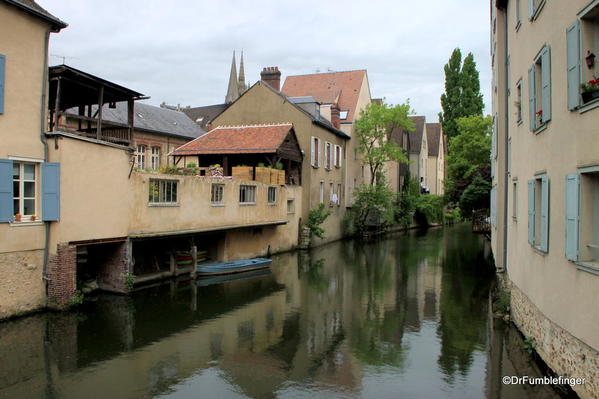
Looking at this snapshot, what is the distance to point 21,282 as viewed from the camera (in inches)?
519

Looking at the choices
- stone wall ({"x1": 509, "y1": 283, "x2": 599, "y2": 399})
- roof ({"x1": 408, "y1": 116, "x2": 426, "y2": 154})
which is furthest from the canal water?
roof ({"x1": 408, "y1": 116, "x2": 426, "y2": 154})

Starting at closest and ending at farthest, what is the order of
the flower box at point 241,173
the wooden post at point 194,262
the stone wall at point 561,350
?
the stone wall at point 561,350, the wooden post at point 194,262, the flower box at point 241,173

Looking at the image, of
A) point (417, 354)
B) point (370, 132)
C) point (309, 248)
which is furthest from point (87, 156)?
point (370, 132)

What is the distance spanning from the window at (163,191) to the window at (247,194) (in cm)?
495

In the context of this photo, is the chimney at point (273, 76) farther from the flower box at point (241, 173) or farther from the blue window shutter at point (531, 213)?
the blue window shutter at point (531, 213)

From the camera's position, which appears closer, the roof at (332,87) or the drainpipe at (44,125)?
the drainpipe at (44,125)

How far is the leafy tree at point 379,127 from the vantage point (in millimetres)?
38969

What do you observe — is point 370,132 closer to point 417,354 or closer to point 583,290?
point 417,354

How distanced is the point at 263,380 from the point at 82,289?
9.00m

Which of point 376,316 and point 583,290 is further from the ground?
point 583,290

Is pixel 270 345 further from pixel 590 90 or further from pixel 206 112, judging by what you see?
pixel 206 112

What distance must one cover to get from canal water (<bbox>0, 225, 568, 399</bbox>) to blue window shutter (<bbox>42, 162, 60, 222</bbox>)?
2.72 metres

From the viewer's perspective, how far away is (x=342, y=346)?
38.4 ft

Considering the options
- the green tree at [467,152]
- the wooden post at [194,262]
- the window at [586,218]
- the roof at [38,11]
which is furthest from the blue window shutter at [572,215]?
the green tree at [467,152]
